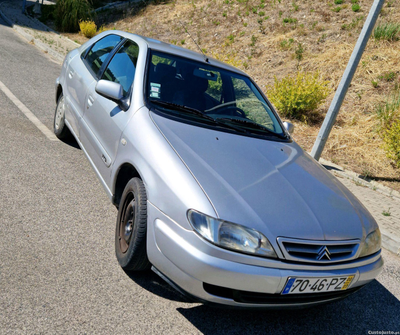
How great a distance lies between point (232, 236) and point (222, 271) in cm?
21

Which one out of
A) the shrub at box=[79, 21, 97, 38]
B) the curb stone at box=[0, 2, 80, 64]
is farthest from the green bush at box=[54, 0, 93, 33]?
the curb stone at box=[0, 2, 80, 64]

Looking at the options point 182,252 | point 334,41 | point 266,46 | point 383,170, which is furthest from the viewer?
point 266,46

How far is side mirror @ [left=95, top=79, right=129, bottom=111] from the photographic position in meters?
3.61

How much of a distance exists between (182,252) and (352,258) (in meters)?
1.18

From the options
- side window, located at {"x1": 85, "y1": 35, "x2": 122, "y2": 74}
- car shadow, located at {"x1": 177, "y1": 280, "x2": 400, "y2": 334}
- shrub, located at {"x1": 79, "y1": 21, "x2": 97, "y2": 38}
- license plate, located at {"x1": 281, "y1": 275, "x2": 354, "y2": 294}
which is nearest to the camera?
license plate, located at {"x1": 281, "y1": 275, "x2": 354, "y2": 294}

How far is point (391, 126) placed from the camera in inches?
338

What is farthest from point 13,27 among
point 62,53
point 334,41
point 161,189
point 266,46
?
point 161,189

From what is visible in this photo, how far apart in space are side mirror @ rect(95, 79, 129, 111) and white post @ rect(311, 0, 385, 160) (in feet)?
14.5

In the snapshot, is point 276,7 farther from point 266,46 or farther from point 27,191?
point 27,191

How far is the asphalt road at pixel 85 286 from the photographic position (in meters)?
2.62

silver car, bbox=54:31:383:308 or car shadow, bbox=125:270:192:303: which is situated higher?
silver car, bbox=54:31:383:308

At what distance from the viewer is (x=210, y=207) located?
8.27ft

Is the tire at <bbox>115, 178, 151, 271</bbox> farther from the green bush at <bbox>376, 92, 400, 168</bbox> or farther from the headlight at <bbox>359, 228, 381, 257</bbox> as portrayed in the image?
the green bush at <bbox>376, 92, 400, 168</bbox>

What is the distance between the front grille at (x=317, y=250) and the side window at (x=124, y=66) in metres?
2.10
